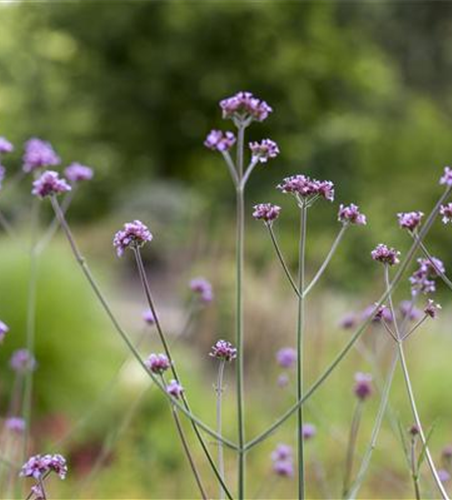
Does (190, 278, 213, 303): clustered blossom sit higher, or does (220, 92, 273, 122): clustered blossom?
(190, 278, 213, 303): clustered blossom

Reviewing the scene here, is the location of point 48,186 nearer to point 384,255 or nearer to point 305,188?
point 305,188

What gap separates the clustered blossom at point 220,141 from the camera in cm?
142

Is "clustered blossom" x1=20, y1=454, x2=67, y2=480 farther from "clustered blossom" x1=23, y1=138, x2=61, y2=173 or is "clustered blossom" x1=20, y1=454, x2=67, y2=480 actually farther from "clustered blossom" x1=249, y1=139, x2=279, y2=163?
"clustered blossom" x1=23, y1=138, x2=61, y2=173

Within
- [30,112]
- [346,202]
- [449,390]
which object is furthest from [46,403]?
[30,112]

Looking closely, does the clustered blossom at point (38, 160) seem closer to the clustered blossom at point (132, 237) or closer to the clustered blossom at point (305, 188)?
the clustered blossom at point (132, 237)

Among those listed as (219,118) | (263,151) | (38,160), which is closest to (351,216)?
(263,151)

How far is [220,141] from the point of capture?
143cm

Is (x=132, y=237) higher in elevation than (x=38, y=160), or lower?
lower

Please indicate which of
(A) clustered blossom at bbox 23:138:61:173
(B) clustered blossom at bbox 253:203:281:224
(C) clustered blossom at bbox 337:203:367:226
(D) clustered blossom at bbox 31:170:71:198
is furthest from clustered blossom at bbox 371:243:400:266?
(A) clustered blossom at bbox 23:138:61:173

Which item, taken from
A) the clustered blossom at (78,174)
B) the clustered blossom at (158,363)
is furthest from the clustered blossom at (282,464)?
the clustered blossom at (158,363)

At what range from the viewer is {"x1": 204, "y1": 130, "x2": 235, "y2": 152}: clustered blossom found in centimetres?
142

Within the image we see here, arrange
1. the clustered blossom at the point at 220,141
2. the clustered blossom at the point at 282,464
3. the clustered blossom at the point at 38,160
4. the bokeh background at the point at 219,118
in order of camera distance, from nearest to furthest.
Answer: the clustered blossom at the point at 220,141, the clustered blossom at the point at 38,160, the clustered blossom at the point at 282,464, the bokeh background at the point at 219,118

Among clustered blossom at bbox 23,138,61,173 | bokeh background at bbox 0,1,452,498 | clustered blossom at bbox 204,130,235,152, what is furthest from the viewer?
bokeh background at bbox 0,1,452,498

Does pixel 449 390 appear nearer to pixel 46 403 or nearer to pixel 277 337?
pixel 277 337
